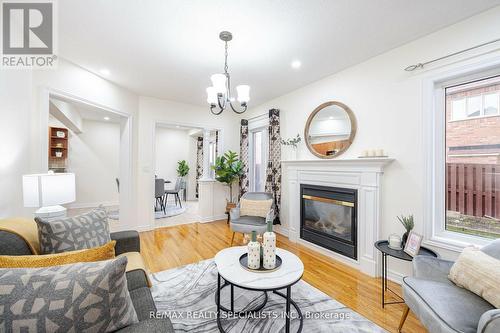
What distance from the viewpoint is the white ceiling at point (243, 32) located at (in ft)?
5.67

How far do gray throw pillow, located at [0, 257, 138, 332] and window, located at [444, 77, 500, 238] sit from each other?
2893 millimetres

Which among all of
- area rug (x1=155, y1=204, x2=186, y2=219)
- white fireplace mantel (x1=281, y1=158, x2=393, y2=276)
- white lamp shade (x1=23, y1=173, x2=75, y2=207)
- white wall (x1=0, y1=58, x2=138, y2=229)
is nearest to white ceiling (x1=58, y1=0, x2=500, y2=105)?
white wall (x1=0, y1=58, x2=138, y2=229)

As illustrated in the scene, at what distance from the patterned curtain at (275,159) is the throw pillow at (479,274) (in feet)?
8.41

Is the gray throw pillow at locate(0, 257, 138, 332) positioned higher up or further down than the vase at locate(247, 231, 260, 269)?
higher up

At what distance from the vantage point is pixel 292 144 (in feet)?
11.7

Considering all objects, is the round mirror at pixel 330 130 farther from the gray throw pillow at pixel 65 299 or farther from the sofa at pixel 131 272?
the gray throw pillow at pixel 65 299

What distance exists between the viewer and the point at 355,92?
2.73m

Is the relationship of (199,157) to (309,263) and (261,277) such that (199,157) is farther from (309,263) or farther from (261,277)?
(261,277)

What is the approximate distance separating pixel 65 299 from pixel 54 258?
417 mm

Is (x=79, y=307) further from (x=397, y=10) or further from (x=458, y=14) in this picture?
(x=458, y=14)

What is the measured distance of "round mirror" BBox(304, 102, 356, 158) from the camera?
2813 millimetres

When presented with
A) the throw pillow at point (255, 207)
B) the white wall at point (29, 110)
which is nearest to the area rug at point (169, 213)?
the throw pillow at point (255, 207)

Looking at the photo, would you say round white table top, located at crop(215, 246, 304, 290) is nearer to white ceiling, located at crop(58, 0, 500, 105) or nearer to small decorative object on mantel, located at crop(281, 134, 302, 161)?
small decorative object on mantel, located at crop(281, 134, 302, 161)

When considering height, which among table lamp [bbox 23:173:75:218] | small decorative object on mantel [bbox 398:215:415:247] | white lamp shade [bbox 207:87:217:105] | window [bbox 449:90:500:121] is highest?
white lamp shade [bbox 207:87:217:105]
